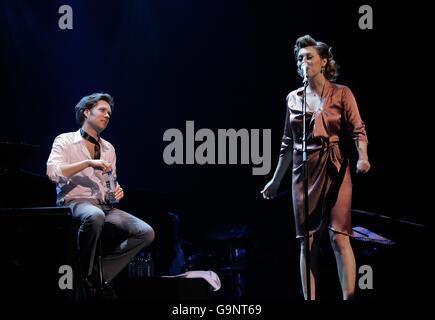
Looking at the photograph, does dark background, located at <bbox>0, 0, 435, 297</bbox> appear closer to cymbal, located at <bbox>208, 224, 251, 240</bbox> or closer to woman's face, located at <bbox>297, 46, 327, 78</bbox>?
cymbal, located at <bbox>208, 224, 251, 240</bbox>

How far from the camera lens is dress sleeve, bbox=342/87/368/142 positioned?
163 inches

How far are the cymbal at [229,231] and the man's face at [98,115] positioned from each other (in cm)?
→ 222

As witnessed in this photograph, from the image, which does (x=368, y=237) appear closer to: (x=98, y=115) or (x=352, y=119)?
(x=352, y=119)

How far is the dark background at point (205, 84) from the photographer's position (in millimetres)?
5758

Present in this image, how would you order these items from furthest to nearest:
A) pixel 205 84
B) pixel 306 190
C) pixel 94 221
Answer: pixel 205 84, pixel 94 221, pixel 306 190

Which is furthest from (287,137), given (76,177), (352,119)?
(76,177)

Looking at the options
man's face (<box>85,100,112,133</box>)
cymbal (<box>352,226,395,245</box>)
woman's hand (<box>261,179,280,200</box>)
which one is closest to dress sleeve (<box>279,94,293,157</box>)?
woman's hand (<box>261,179,280,200</box>)

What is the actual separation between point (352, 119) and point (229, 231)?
2884 millimetres

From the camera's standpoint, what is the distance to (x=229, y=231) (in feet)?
22.0

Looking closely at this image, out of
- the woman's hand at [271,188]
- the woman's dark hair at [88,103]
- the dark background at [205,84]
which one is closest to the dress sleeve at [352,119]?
the woman's hand at [271,188]

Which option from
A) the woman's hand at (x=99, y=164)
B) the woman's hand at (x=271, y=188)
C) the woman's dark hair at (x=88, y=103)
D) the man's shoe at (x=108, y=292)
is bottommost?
the man's shoe at (x=108, y=292)

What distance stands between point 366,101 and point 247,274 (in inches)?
91.2

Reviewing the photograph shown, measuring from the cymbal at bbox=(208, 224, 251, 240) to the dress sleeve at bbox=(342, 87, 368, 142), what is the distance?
275 cm

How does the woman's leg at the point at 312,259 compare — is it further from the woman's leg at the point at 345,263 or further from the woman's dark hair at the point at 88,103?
the woman's dark hair at the point at 88,103
